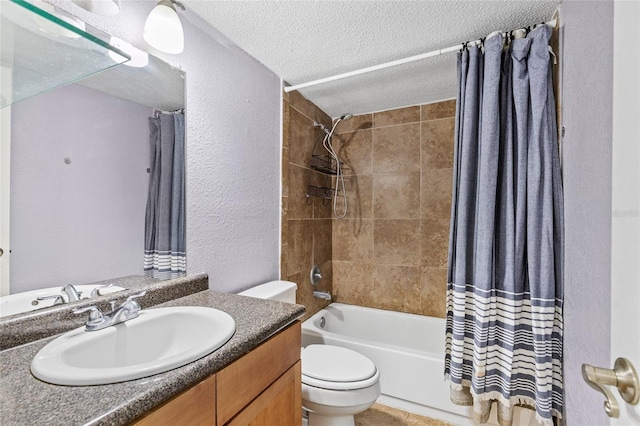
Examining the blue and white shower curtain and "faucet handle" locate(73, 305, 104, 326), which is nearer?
"faucet handle" locate(73, 305, 104, 326)

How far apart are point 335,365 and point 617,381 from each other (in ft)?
4.30

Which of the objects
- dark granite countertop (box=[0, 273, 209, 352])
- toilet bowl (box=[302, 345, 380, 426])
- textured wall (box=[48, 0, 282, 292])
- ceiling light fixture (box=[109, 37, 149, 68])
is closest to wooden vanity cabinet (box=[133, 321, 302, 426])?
toilet bowl (box=[302, 345, 380, 426])

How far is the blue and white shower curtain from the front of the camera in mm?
1259

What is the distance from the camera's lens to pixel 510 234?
1.34 m

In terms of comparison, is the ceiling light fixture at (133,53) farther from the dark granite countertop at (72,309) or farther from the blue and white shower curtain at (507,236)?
the blue and white shower curtain at (507,236)

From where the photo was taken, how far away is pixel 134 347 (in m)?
0.89

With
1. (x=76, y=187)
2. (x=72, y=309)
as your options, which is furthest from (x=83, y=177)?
(x=72, y=309)

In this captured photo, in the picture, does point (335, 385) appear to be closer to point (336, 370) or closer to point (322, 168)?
point (336, 370)

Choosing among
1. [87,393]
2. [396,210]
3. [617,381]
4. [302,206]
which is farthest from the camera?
[396,210]

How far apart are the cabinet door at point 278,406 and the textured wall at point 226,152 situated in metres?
0.66

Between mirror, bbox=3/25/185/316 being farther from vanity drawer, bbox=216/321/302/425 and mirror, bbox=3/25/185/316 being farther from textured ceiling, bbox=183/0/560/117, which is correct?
vanity drawer, bbox=216/321/302/425

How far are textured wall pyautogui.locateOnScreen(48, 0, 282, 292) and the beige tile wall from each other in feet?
3.14

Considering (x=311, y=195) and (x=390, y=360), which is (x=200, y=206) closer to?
(x=311, y=195)

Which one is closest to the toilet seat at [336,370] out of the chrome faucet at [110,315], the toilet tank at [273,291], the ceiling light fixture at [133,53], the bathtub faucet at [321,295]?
the toilet tank at [273,291]
